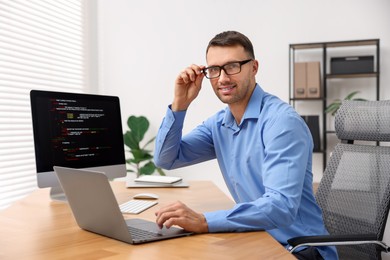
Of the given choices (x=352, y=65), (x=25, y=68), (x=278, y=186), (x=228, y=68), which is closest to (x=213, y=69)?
(x=228, y=68)

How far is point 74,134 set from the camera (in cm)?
188

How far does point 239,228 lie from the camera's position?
4.17 ft

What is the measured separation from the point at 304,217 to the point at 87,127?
1.02 metres

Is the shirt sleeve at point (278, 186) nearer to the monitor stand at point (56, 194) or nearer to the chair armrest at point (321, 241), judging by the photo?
the chair armrest at point (321, 241)

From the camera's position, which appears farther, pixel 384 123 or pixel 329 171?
pixel 329 171

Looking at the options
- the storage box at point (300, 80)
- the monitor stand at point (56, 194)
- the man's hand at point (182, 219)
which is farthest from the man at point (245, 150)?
the storage box at point (300, 80)

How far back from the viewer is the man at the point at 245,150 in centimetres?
127

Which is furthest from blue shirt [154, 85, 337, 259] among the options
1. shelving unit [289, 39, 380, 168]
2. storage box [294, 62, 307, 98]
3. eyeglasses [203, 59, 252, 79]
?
shelving unit [289, 39, 380, 168]

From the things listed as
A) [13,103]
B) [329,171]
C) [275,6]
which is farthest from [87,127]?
[275,6]

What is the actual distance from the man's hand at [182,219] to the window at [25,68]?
89.3 inches

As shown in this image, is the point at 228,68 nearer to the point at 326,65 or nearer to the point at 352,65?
the point at 352,65

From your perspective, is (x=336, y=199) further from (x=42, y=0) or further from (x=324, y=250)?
(x=42, y=0)

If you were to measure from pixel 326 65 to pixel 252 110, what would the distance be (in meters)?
2.98

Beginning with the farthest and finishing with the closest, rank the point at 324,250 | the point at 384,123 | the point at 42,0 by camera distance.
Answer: the point at 42,0 < the point at 384,123 < the point at 324,250
